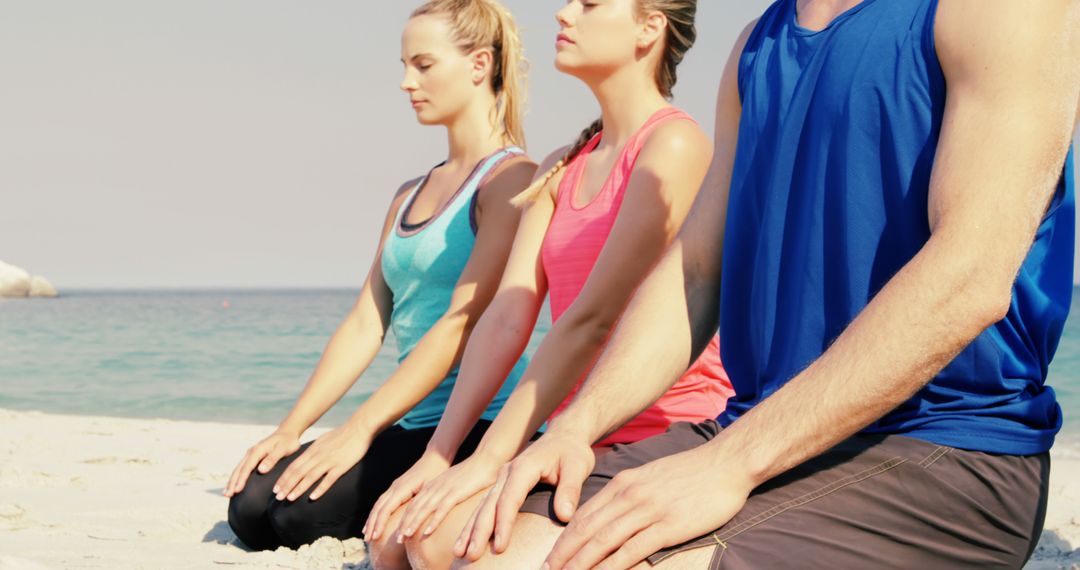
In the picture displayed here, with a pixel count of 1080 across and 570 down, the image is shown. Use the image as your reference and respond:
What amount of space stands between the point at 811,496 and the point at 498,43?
8.02ft

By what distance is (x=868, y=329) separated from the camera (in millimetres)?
1432

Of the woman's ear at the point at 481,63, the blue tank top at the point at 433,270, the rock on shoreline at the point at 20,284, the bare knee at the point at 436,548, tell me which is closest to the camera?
the bare knee at the point at 436,548

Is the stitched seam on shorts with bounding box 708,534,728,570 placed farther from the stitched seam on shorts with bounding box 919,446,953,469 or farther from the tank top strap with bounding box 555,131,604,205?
the tank top strap with bounding box 555,131,604,205

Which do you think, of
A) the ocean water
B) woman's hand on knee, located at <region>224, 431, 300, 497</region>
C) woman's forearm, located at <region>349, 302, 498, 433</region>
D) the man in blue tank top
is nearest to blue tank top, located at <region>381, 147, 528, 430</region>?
woman's forearm, located at <region>349, 302, 498, 433</region>

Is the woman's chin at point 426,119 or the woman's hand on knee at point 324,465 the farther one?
the woman's chin at point 426,119

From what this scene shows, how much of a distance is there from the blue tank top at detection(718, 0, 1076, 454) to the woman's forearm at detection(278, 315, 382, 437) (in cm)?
209

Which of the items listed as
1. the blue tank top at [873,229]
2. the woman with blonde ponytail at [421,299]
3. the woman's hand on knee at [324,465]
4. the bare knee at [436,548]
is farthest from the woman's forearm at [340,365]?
the blue tank top at [873,229]

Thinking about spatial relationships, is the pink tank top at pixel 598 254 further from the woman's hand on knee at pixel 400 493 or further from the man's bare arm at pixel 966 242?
the man's bare arm at pixel 966 242

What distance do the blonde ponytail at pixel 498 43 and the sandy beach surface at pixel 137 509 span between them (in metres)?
1.47

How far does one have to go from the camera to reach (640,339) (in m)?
1.87

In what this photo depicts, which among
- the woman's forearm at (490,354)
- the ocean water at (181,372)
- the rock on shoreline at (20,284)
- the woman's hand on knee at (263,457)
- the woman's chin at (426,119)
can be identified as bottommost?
the rock on shoreline at (20,284)

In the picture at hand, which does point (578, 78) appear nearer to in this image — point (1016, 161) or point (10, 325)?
point (1016, 161)

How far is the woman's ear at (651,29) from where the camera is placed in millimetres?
2789

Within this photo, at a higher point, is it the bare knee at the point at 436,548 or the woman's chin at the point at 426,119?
the woman's chin at the point at 426,119
